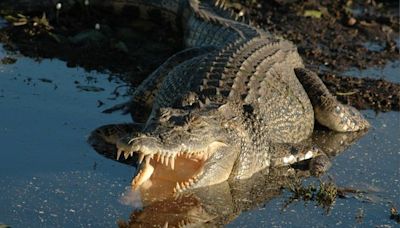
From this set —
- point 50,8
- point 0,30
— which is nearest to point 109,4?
point 50,8

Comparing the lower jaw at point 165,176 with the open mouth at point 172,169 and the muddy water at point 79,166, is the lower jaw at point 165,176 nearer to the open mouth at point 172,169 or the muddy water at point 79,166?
the open mouth at point 172,169

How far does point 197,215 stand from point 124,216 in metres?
0.49

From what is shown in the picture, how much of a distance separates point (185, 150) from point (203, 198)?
373mm

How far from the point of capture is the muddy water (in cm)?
558

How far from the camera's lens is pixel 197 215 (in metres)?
5.68

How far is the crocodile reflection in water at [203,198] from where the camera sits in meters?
5.59

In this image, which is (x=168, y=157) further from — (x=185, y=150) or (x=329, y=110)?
(x=329, y=110)

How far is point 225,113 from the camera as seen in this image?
20.6ft

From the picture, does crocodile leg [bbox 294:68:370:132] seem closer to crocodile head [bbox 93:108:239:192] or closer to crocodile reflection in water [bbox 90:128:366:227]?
crocodile reflection in water [bbox 90:128:366:227]

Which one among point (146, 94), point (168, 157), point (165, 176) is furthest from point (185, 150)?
point (146, 94)

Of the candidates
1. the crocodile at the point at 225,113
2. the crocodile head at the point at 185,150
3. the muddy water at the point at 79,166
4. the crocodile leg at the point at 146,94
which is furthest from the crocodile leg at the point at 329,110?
the crocodile head at the point at 185,150

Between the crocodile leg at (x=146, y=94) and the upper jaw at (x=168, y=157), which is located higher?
the upper jaw at (x=168, y=157)

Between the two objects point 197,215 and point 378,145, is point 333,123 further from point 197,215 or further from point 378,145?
point 197,215

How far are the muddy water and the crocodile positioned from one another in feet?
0.75
